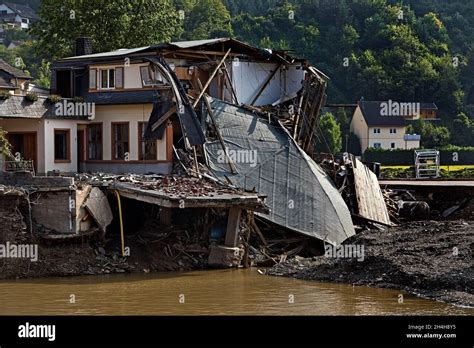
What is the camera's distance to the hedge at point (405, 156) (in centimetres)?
8988

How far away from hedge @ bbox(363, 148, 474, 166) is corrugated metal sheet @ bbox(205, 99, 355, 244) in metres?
46.1

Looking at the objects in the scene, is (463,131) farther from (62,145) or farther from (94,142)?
(62,145)

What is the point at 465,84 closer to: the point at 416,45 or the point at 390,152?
the point at 416,45

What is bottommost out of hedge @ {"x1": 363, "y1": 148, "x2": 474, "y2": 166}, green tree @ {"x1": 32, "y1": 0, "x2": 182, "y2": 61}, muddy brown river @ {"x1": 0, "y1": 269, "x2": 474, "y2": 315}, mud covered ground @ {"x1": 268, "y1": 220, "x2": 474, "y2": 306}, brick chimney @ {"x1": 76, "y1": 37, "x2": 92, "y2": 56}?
muddy brown river @ {"x1": 0, "y1": 269, "x2": 474, "y2": 315}

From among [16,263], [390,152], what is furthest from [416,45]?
[16,263]

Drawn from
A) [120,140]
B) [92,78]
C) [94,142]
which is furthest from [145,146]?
[92,78]

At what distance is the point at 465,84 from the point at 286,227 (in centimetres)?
9274

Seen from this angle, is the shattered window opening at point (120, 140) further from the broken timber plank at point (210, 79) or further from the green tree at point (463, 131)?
the green tree at point (463, 131)

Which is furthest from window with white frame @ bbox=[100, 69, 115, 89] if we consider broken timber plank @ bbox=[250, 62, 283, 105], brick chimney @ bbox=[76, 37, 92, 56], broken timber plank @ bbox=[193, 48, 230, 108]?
brick chimney @ bbox=[76, 37, 92, 56]

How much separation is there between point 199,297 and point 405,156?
60999mm

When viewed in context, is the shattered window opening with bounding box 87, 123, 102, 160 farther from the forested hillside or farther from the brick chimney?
the forested hillside

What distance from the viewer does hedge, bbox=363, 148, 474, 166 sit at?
8988cm

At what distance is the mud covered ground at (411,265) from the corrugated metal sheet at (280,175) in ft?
4.99
